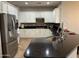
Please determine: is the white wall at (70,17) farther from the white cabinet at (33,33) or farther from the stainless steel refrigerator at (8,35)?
the stainless steel refrigerator at (8,35)

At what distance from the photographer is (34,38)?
4.43 feet

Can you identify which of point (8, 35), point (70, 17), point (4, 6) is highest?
point (4, 6)

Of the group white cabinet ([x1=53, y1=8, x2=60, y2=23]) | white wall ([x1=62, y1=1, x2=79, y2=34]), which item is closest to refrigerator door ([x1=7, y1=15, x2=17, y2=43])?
white cabinet ([x1=53, y1=8, x2=60, y2=23])

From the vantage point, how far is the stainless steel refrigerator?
1.20m

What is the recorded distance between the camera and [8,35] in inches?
50.3

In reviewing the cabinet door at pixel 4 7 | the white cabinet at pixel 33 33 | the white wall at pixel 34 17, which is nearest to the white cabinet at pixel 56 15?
the white wall at pixel 34 17

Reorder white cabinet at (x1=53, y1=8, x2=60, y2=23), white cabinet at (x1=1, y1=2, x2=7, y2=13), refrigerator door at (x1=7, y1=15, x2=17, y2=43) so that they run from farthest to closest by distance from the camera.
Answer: white cabinet at (x1=53, y1=8, x2=60, y2=23) → refrigerator door at (x1=7, y1=15, x2=17, y2=43) → white cabinet at (x1=1, y1=2, x2=7, y2=13)

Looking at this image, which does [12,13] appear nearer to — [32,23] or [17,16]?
[17,16]

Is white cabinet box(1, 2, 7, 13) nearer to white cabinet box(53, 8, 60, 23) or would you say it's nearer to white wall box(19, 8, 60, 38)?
white wall box(19, 8, 60, 38)

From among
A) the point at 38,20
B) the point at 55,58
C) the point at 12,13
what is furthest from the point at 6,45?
the point at 55,58

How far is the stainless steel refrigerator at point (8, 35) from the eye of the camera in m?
1.20

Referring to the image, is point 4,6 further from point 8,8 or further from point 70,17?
point 70,17

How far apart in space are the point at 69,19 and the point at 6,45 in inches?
29.7

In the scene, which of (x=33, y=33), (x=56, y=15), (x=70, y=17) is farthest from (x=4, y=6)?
(x=70, y=17)
